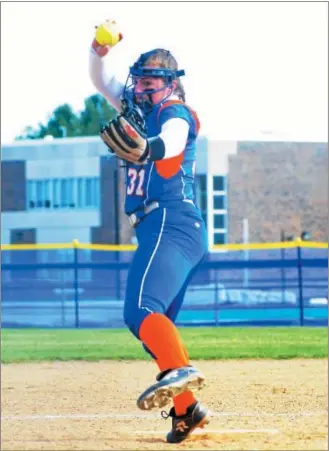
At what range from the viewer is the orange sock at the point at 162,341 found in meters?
5.05

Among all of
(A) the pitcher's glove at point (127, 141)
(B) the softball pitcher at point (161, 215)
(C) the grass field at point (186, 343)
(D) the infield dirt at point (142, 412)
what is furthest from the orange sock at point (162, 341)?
(C) the grass field at point (186, 343)

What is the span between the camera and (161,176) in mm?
5348

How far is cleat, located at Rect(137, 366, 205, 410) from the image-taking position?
16.0ft

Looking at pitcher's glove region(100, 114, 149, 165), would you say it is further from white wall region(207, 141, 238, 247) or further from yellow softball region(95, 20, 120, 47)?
white wall region(207, 141, 238, 247)

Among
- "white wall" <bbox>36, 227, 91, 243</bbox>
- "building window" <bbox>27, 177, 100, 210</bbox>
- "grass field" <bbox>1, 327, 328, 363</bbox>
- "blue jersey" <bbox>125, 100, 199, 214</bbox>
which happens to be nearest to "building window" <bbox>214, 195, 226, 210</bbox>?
"building window" <bbox>27, 177, 100, 210</bbox>

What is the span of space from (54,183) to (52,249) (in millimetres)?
19601

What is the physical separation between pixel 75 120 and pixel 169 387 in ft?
142

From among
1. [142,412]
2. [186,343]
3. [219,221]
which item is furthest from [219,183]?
[142,412]

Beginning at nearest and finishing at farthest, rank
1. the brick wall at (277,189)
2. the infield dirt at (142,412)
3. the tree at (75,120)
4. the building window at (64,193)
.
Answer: the infield dirt at (142,412) → the brick wall at (277,189) → the building window at (64,193) → the tree at (75,120)

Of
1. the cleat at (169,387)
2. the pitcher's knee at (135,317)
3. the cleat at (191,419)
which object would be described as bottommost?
the cleat at (191,419)

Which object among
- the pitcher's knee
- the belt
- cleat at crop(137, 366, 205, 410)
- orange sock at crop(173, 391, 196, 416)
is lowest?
orange sock at crop(173, 391, 196, 416)

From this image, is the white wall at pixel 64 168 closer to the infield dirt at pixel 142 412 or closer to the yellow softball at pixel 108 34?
the infield dirt at pixel 142 412

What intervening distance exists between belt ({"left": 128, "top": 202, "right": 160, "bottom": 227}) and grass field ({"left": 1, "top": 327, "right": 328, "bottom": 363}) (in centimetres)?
633

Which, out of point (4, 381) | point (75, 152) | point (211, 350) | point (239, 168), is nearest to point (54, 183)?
point (75, 152)
